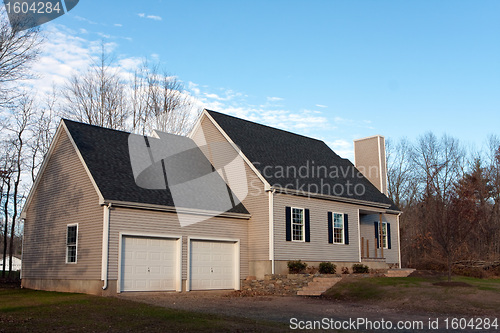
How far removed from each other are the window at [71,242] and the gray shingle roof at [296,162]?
8.56 metres

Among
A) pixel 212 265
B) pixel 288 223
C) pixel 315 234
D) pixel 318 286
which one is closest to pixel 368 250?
pixel 315 234

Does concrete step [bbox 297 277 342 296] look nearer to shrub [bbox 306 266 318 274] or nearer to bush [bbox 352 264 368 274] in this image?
shrub [bbox 306 266 318 274]

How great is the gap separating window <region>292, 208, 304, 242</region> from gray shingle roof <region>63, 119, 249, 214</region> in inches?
91.4

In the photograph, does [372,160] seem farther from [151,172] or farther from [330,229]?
[151,172]

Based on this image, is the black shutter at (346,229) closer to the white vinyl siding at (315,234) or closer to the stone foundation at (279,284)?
the white vinyl siding at (315,234)

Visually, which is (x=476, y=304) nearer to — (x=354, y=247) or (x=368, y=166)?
(x=354, y=247)

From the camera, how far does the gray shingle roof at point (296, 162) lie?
77.6ft

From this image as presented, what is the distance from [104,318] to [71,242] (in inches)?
310

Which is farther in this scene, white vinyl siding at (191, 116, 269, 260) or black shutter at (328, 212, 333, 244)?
black shutter at (328, 212, 333, 244)

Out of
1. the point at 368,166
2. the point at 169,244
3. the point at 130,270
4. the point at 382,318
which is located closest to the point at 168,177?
the point at 169,244

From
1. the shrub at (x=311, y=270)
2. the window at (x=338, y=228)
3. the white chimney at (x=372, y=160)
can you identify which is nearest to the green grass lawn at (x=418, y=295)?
the shrub at (x=311, y=270)

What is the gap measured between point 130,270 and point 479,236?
28.9 metres

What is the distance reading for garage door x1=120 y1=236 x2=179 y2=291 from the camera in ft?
58.3

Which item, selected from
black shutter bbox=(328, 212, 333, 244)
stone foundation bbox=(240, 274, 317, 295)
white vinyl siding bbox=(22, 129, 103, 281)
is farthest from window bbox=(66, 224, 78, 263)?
black shutter bbox=(328, 212, 333, 244)
